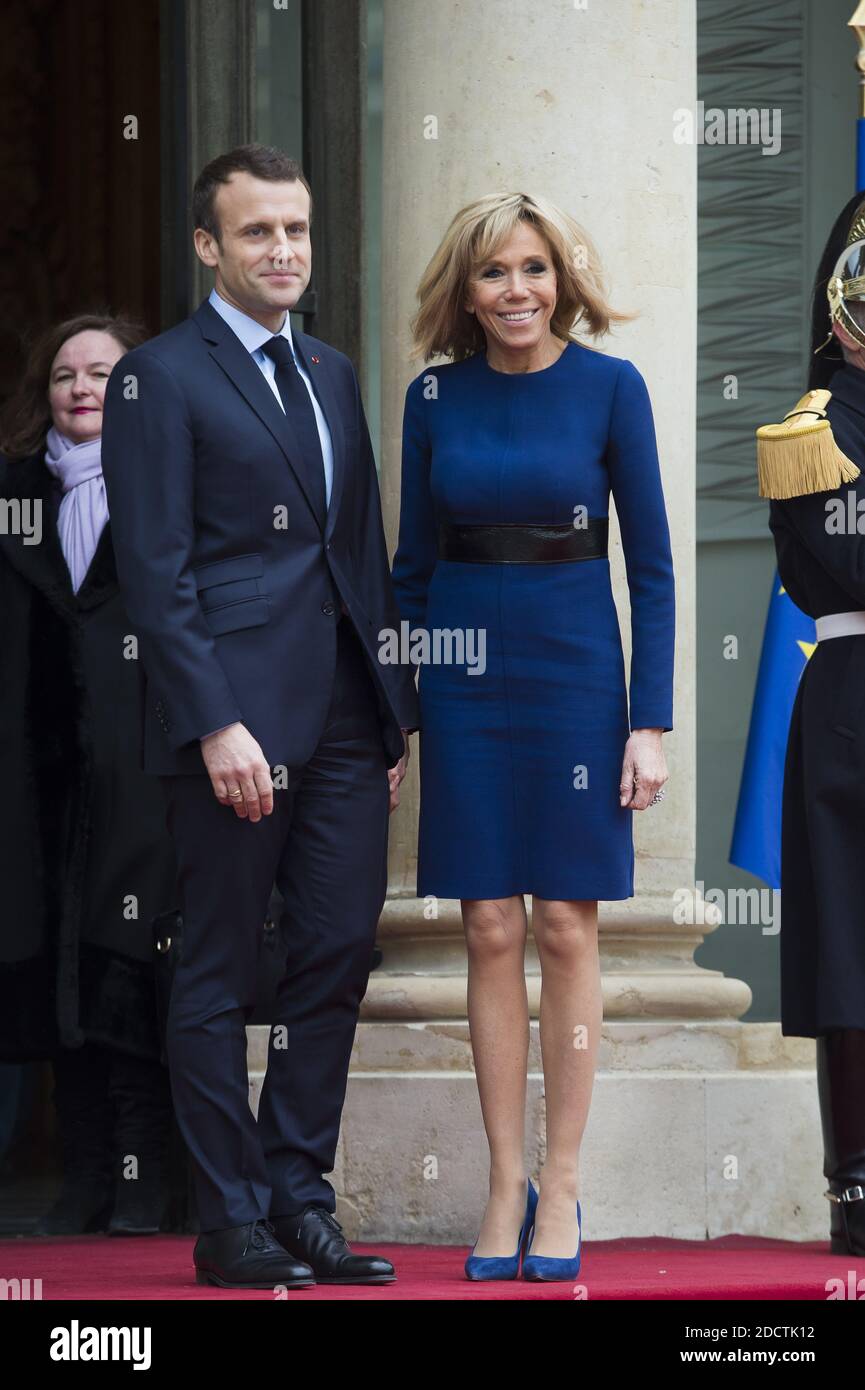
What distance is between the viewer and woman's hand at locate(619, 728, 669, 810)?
200 inches

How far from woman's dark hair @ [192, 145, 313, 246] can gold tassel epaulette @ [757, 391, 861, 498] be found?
3.64 ft

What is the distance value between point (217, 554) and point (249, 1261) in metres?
1.25

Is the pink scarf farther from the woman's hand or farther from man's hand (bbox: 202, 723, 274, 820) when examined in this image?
the woman's hand

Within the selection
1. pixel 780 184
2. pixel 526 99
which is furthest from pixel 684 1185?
pixel 780 184

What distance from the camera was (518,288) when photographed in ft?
16.7

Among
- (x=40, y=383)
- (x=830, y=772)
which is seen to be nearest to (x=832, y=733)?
(x=830, y=772)

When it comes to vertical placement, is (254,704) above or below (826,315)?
below

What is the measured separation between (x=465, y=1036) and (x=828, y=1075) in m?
0.93

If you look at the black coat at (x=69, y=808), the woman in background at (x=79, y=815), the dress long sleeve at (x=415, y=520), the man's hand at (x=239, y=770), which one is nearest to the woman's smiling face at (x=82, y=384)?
the woman in background at (x=79, y=815)

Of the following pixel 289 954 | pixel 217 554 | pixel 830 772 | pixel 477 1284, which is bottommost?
pixel 477 1284

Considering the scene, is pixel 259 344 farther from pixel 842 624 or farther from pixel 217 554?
pixel 842 624

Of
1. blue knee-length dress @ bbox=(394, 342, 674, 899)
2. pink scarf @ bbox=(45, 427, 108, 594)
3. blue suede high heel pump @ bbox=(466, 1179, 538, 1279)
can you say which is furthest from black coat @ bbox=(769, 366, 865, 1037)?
pink scarf @ bbox=(45, 427, 108, 594)

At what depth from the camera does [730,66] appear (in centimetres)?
903

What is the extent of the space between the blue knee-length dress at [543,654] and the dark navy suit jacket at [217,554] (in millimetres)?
198
